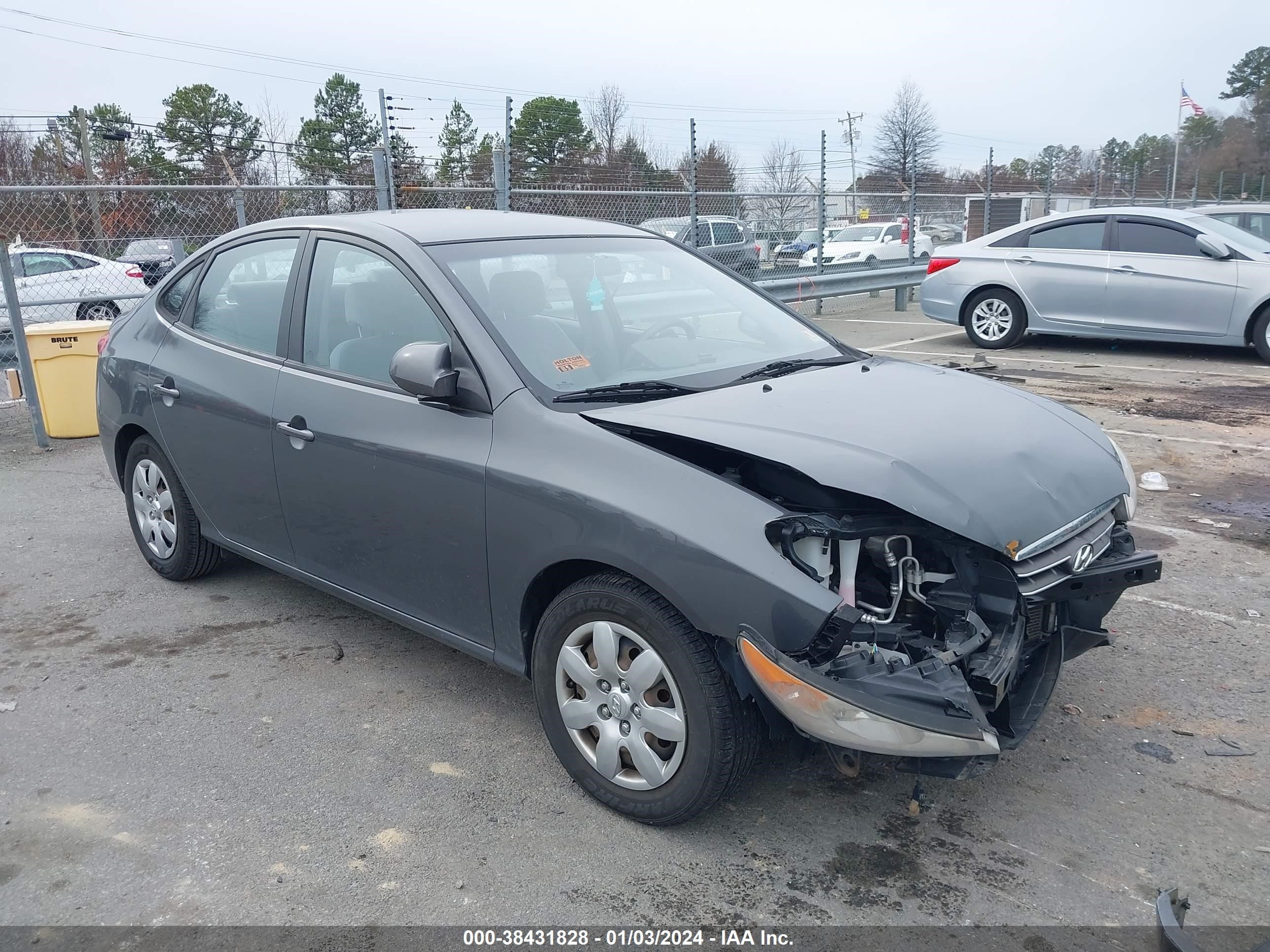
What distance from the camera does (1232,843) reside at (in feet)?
9.38

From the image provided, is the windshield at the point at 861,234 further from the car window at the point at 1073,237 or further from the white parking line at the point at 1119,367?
the white parking line at the point at 1119,367

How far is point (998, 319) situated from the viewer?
11.7 metres

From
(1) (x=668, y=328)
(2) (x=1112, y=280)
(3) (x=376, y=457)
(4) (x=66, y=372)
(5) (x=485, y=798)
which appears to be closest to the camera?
(5) (x=485, y=798)

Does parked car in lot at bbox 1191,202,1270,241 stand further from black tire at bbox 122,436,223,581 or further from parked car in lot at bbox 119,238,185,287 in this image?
black tire at bbox 122,436,223,581

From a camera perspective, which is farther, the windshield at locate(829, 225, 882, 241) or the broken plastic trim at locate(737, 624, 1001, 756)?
the windshield at locate(829, 225, 882, 241)

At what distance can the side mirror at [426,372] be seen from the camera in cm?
318

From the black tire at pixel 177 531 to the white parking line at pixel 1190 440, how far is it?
227 inches

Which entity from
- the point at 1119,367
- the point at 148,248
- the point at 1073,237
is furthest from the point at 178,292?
the point at 1073,237

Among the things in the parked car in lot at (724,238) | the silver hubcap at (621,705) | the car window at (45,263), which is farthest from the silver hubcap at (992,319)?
the car window at (45,263)

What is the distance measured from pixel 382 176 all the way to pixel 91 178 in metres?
10.1

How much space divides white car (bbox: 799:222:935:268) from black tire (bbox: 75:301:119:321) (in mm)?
11973

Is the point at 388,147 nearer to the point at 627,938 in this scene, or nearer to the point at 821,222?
→ the point at 821,222

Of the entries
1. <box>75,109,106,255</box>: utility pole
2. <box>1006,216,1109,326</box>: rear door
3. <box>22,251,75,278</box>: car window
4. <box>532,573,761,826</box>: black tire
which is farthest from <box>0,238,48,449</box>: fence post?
<box>1006,216,1109,326</box>: rear door

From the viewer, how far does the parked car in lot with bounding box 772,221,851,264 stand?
15.0 metres
